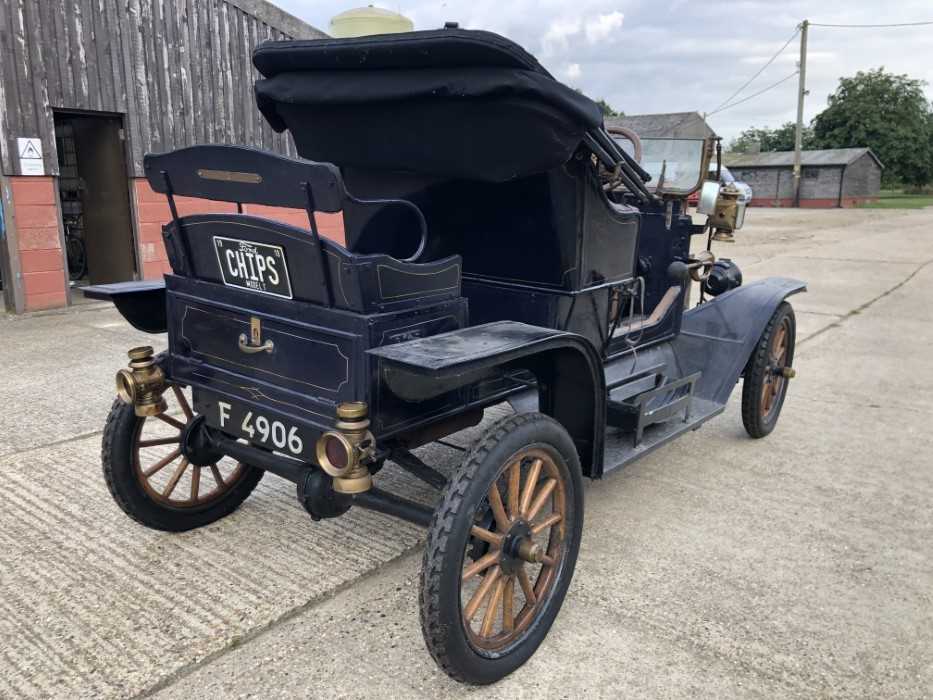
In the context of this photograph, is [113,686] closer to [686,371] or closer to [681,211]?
[686,371]

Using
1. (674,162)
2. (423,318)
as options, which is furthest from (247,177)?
(674,162)

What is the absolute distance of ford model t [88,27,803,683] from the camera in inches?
93.8

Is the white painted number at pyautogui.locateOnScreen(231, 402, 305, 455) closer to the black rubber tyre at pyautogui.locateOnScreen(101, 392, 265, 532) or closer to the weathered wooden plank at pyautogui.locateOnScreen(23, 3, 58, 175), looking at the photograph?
the black rubber tyre at pyautogui.locateOnScreen(101, 392, 265, 532)

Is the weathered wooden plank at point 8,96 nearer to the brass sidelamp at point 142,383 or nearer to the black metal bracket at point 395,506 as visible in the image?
the brass sidelamp at point 142,383

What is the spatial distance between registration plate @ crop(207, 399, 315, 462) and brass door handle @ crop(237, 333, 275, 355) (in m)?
0.23

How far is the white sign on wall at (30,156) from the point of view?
8.19 metres

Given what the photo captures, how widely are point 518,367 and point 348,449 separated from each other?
2.96ft

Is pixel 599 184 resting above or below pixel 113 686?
above

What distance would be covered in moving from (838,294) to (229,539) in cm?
977

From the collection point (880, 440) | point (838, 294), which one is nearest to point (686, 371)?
point (880, 440)

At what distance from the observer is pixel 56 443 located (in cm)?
452

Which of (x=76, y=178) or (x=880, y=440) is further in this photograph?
(x=76, y=178)

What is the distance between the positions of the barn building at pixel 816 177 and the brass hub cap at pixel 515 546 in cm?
4117

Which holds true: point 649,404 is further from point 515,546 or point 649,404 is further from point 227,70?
point 227,70
